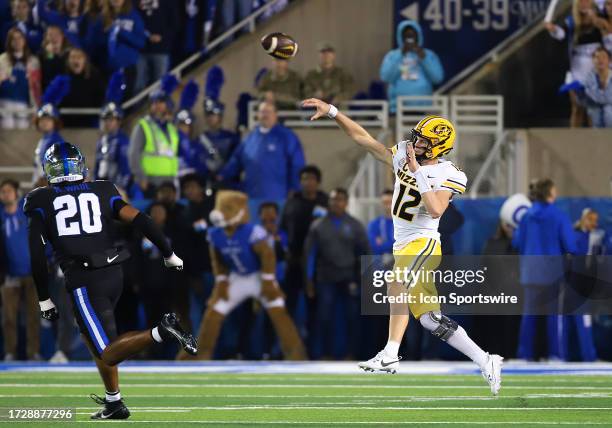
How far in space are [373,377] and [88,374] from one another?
238 centimetres

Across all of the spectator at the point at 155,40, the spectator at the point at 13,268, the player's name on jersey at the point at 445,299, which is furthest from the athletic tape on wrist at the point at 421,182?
the spectator at the point at 155,40

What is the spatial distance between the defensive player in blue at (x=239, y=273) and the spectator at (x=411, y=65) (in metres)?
3.20

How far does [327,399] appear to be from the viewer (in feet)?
34.7

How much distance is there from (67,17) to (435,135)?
9379 mm

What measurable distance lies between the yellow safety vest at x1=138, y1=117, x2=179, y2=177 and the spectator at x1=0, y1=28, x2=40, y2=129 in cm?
239

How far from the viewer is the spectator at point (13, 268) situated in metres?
15.0

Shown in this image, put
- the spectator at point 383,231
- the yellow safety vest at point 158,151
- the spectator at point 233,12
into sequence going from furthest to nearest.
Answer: the spectator at point 233,12 < the yellow safety vest at point 158,151 < the spectator at point 383,231

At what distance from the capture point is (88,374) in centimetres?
1307

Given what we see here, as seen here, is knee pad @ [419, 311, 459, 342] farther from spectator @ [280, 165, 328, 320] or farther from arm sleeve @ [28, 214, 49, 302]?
spectator @ [280, 165, 328, 320]

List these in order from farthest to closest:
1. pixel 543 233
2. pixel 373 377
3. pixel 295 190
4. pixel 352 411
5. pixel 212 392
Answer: pixel 295 190
pixel 543 233
pixel 373 377
pixel 212 392
pixel 352 411

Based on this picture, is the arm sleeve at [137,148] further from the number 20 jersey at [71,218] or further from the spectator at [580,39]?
the number 20 jersey at [71,218]

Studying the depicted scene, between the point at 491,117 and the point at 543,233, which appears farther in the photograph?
the point at 491,117

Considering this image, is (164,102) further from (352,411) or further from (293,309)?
(352,411)

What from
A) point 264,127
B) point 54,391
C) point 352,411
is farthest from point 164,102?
point 352,411
